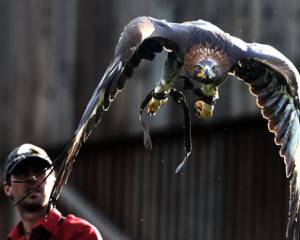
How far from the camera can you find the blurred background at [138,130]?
1145 centimetres

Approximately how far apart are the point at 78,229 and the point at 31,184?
1.11 feet

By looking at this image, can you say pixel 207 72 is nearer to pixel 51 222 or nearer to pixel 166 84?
pixel 166 84

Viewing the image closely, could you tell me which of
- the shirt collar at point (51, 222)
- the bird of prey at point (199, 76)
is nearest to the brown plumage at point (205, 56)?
the bird of prey at point (199, 76)

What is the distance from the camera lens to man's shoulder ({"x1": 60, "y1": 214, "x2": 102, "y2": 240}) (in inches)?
282

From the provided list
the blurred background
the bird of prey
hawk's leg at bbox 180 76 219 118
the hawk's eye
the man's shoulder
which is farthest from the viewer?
the blurred background

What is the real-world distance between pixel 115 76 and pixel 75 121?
5.68 m

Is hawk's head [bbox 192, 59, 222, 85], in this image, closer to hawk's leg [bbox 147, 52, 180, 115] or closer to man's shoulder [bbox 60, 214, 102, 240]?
hawk's leg [bbox 147, 52, 180, 115]

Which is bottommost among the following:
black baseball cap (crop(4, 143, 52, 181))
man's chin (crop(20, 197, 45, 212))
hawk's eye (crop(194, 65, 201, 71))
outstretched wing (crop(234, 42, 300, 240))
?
man's chin (crop(20, 197, 45, 212))

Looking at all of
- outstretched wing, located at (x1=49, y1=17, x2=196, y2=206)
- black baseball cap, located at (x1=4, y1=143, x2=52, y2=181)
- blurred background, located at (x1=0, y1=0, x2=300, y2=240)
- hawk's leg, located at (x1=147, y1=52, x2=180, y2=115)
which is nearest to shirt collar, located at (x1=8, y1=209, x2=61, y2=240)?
black baseball cap, located at (x1=4, y1=143, x2=52, y2=181)

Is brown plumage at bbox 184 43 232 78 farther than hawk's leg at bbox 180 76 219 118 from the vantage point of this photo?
No

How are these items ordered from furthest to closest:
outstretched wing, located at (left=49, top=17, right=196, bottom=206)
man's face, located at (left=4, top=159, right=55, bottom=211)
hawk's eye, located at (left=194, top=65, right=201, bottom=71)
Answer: man's face, located at (left=4, top=159, right=55, bottom=211) < hawk's eye, located at (left=194, top=65, right=201, bottom=71) < outstretched wing, located at (left=49, top=17, right=196, bottom=206)

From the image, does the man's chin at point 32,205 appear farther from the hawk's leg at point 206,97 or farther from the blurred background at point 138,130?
the blurred background at point 138,130

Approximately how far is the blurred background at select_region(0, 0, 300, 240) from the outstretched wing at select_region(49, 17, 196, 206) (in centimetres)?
401

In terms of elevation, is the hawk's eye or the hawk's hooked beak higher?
the hawk's eye
